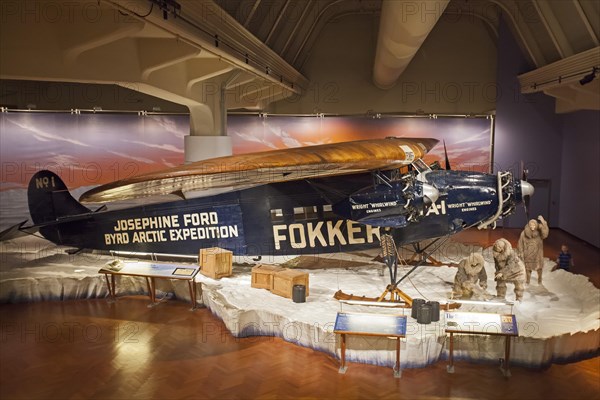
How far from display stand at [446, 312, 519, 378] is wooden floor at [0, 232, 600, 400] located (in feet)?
0.61

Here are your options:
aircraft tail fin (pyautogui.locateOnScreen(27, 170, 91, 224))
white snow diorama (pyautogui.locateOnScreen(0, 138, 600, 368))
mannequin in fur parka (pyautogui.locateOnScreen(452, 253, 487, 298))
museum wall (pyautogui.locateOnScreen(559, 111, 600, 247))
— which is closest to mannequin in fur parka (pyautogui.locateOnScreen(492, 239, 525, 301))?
white snow diorama (pyautogui.locateOnScreen(0, 138, 600, 368))

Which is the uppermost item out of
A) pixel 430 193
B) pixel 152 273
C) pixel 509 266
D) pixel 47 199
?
pixel 430 193

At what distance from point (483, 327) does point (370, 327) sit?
1.34 meters

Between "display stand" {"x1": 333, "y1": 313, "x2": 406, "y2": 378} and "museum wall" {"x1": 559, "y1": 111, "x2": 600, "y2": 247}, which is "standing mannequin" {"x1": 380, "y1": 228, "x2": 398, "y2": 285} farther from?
"museum wall" {"x1": 559, "y1": 111, "x2": 600, "y2": 247}

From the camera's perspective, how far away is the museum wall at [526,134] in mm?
15930

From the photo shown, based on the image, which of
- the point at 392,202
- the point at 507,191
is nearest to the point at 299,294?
the point at 392,202

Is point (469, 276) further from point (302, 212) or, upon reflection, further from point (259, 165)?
point (259, 165)

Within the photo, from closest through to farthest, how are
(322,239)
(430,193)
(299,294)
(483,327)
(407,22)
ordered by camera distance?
(483,327) < (407,22) < (430,193) < (299,294) < (322,239)

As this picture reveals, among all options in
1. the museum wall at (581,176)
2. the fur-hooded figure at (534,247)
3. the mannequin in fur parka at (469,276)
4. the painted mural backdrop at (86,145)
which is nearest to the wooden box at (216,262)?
the mannequin in fur parka at (469,276)

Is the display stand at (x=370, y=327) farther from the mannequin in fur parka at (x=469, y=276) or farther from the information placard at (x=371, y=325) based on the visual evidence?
the mannequin in fur parka at (x=469, y=276)

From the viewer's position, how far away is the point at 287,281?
8047 millimetres

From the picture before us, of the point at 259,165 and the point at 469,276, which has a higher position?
the point at 259,165

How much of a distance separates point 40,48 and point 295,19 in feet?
27.7

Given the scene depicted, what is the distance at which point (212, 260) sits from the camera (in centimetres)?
902
